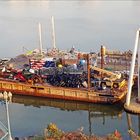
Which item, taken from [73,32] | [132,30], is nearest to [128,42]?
[132,30]

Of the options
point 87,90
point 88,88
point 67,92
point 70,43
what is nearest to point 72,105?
point 67,92

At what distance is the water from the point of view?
25.4 metres

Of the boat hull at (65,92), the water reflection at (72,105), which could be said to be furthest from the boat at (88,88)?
the water reflection at (72,105)

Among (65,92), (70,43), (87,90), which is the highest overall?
(70,43)

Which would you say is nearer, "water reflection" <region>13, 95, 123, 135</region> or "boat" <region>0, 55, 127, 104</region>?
"water reflection" <region>13, 95, 123, 135</region>

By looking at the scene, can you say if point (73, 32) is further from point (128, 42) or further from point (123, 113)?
point (123, 113)

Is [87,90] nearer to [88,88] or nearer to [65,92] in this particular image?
[88,88]

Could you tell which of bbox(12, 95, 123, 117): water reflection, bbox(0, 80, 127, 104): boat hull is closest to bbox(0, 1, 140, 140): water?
bbox(12, 95, 123, 117): water reflection

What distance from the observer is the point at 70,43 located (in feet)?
156

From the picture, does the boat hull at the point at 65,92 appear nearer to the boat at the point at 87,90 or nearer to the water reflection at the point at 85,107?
the boat at the point at 87,90

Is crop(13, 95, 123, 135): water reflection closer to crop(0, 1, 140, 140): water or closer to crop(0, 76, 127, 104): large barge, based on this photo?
crop(0, 1, 140, 140): water

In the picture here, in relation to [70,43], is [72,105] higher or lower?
lower

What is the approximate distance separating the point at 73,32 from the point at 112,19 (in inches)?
441

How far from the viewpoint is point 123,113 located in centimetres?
2686
